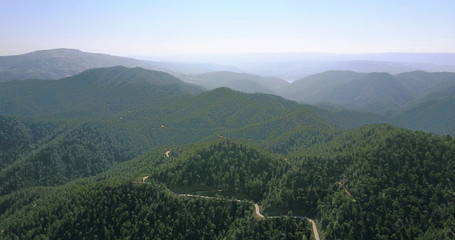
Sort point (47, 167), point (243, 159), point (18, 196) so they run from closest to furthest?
point (243, 159) < point (18, 196) < point (47, 167)

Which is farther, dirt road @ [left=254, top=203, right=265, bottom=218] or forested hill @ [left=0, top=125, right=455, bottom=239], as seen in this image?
dirt road @ [left=254, top=203, right=265, bottom=218]

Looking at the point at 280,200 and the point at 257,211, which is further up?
the point at 280,200

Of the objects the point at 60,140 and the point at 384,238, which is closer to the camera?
the point at 384,238

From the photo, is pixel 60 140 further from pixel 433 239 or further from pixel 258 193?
pixel 433 239

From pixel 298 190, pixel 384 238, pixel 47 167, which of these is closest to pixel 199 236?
pixel 298 190

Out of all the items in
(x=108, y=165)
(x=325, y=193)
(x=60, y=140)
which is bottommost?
(x=108, y=165)

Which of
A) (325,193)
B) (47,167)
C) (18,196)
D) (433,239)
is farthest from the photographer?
(47,167)

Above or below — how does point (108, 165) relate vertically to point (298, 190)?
below

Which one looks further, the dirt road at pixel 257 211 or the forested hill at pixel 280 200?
the dirt road at pixel 257 211
